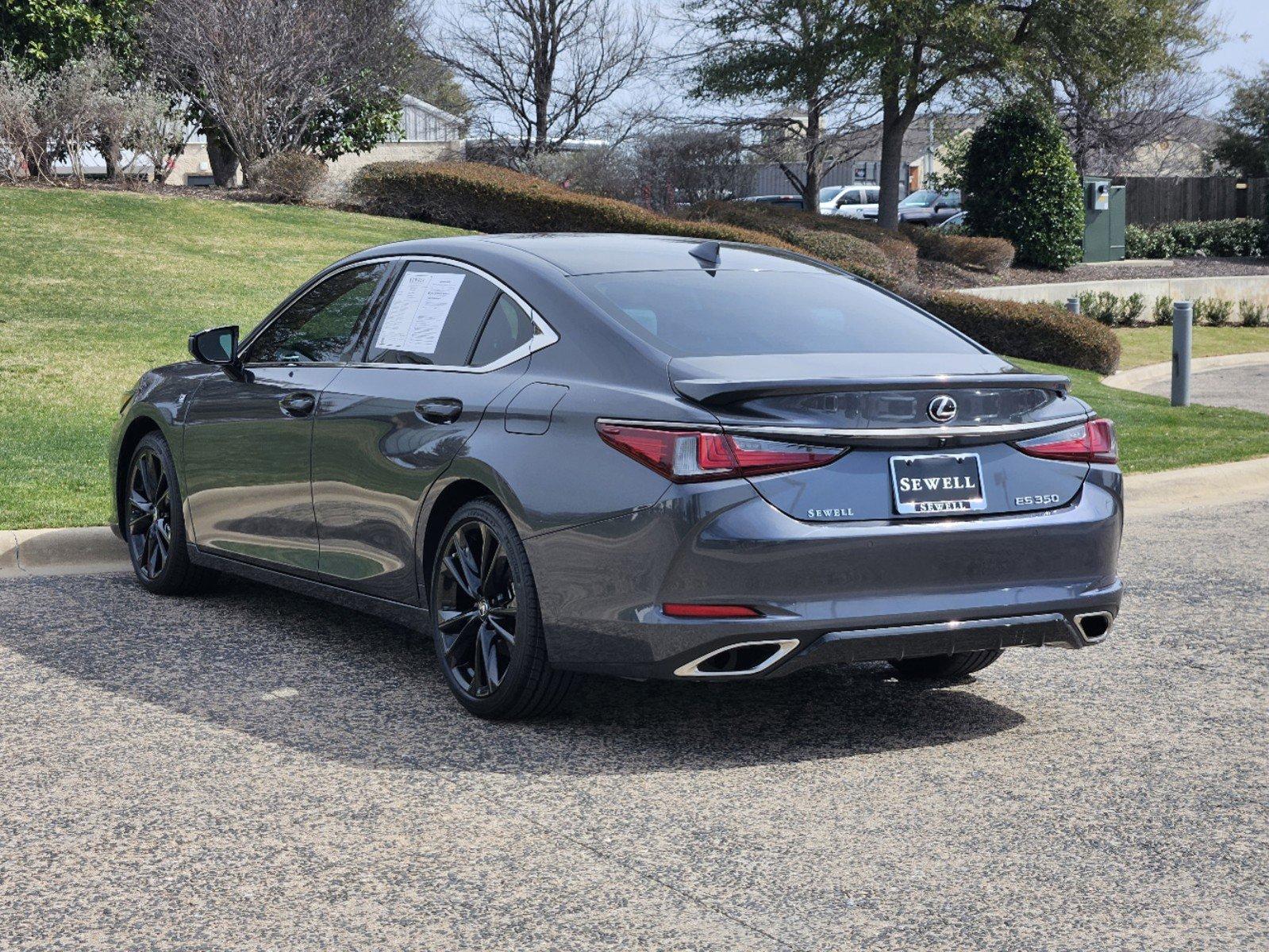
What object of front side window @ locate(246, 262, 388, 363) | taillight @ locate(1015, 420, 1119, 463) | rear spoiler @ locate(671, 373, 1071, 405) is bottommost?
taillight @ locate(1015, 420, 1119, 463)

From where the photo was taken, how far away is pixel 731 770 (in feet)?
15.5

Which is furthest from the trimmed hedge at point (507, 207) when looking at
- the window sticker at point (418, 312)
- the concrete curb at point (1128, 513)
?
the window sticker at point (418, 312)

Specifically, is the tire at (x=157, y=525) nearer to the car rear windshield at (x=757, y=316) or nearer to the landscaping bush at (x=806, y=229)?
the car rear windshield at (x=757, y=316)

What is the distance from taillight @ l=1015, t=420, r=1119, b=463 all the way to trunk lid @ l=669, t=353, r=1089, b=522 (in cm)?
3

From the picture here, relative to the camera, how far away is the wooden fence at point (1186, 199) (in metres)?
46.8

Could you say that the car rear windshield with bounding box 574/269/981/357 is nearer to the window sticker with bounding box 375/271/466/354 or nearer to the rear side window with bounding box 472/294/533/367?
the rear side window with bounding box 472/294/533/367

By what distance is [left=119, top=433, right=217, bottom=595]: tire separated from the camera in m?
7.03

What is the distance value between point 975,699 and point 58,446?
7.21 m

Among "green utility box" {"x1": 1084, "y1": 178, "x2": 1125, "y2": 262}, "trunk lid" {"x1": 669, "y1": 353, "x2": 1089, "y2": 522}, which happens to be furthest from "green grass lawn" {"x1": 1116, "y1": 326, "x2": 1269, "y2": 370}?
"trunk lid" {"x1": 669, "y1": 353, "x2": 1089, "y2": 522}

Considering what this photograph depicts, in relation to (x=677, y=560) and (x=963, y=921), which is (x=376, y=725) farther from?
(x=963, y=921)

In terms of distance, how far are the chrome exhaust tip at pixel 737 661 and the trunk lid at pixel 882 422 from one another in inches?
15.3

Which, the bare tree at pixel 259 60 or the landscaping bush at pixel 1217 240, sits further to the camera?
the landscaping bush at pixel 1217 240

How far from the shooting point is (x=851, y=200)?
51.9 metres

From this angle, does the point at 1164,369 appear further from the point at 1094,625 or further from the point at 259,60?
the point at 1094,625
